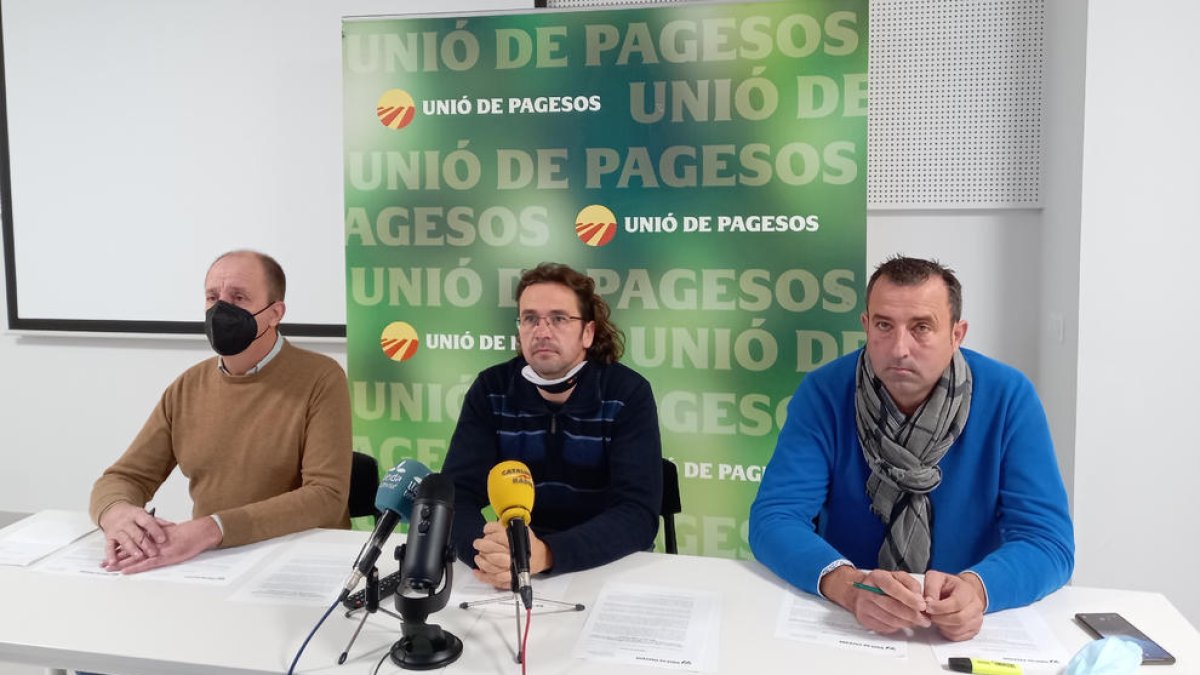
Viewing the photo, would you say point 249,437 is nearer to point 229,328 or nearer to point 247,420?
point 247,420

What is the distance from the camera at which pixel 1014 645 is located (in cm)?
152

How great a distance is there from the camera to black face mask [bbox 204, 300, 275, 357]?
7.43 ft

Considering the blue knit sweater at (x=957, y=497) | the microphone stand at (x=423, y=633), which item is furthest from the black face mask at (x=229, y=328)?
the blue knit sweater at (x=957, y=497)

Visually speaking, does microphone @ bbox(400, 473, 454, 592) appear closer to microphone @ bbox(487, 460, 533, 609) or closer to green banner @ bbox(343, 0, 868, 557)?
microphone @ bbox(487, 460, 533, 609)

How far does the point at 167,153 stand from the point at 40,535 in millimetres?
2311

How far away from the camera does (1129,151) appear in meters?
2.96

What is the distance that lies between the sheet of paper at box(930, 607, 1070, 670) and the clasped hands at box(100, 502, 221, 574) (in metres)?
1.55

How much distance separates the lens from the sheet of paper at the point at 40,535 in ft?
6.50

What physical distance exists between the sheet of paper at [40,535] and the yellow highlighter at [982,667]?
192 centimetres

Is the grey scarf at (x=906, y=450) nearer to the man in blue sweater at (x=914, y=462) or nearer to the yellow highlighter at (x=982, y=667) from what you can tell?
the man in blue sweater at (x=914, y=462)

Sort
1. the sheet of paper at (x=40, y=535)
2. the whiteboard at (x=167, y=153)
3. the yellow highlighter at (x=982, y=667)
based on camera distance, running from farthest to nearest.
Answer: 1. the whiteboard at (x=167, y=153)
2. the sheet of paper at (x=40, y=535)
3. the yellow highlighter at (x=982, y=667)

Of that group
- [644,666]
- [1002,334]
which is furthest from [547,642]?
[1002,334]

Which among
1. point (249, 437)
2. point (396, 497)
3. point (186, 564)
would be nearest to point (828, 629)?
point (396, 497)

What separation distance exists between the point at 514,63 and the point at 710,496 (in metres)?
1.70
